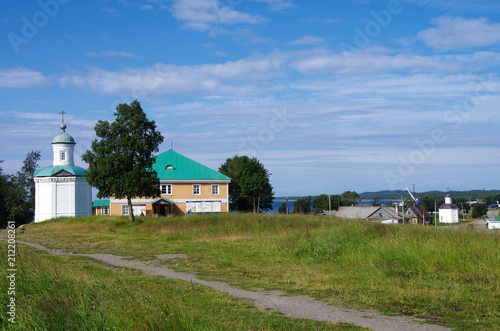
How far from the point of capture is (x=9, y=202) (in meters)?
54.2

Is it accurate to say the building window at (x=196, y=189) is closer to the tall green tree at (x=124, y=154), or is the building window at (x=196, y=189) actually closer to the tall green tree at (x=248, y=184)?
the tall green tree at (x=248, y=184)

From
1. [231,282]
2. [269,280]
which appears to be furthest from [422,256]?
[231,282]

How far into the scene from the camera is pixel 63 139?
150 ft

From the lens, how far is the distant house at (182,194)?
160ft

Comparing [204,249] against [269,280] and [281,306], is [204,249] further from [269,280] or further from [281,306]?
[281,306]

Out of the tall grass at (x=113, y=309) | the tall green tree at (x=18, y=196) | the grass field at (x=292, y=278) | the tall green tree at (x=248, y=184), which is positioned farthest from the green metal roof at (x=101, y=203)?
the tall grass at (x=113, y=309)

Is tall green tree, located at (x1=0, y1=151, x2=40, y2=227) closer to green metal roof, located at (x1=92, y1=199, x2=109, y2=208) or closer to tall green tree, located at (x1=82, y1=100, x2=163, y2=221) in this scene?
green metal roof, located at (x1=92, y1=199, x2=109, y2=208)

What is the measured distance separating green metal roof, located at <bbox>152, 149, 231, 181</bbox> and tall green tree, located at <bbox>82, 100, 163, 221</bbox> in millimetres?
14785

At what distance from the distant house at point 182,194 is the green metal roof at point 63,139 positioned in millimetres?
7345

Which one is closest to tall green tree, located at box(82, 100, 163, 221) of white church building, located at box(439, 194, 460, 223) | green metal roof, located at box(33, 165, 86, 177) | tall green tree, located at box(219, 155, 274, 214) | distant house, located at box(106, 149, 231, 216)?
green metal roof, located at box(33, 165, 86, 177)

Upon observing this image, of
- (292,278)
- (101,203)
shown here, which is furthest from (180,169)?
(292,278)

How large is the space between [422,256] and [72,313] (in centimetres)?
829

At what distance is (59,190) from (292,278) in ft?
127

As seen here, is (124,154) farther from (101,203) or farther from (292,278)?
(101,203)
